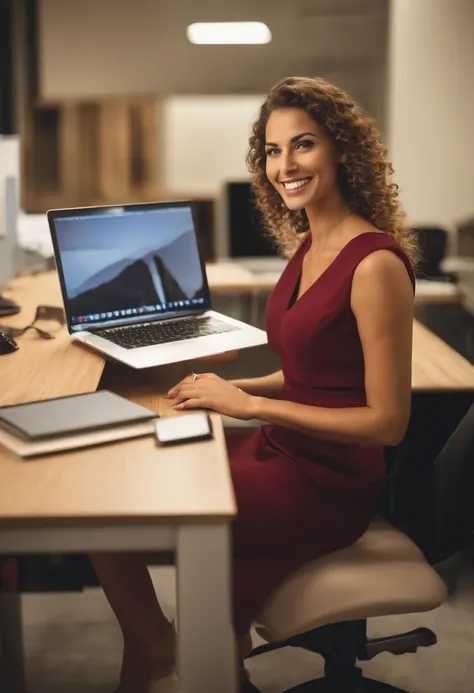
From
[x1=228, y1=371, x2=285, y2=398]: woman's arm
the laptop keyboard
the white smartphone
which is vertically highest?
the laptop keyboard

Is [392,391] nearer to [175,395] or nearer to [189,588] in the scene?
[175,395]

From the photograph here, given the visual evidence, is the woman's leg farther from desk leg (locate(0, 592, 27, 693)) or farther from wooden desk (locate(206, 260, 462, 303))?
wooden desk (locate(206, 260, 462, 303))

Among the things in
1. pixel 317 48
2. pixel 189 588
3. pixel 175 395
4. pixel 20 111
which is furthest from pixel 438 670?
pixel 20 111

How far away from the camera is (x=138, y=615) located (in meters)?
1.52

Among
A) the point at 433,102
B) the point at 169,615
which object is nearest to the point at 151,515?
the point at 169,615

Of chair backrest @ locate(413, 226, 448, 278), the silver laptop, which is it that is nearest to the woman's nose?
the silver laptop

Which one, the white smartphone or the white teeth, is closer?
the white smartphone

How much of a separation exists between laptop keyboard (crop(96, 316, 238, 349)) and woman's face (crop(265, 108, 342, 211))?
0.40m

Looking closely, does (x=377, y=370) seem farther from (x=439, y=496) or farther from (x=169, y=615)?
(x=169, y=615)

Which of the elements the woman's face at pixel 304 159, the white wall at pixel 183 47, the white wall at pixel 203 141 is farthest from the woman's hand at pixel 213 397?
the white wall at pixel 183 47

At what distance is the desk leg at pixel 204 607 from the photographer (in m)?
1.10

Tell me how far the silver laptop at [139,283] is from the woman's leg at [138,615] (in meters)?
0.47

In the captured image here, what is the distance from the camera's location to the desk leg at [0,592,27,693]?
1961 mm

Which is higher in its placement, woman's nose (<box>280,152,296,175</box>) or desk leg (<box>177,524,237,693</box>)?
woman's nose (<box>280,152,296,175</box>)
